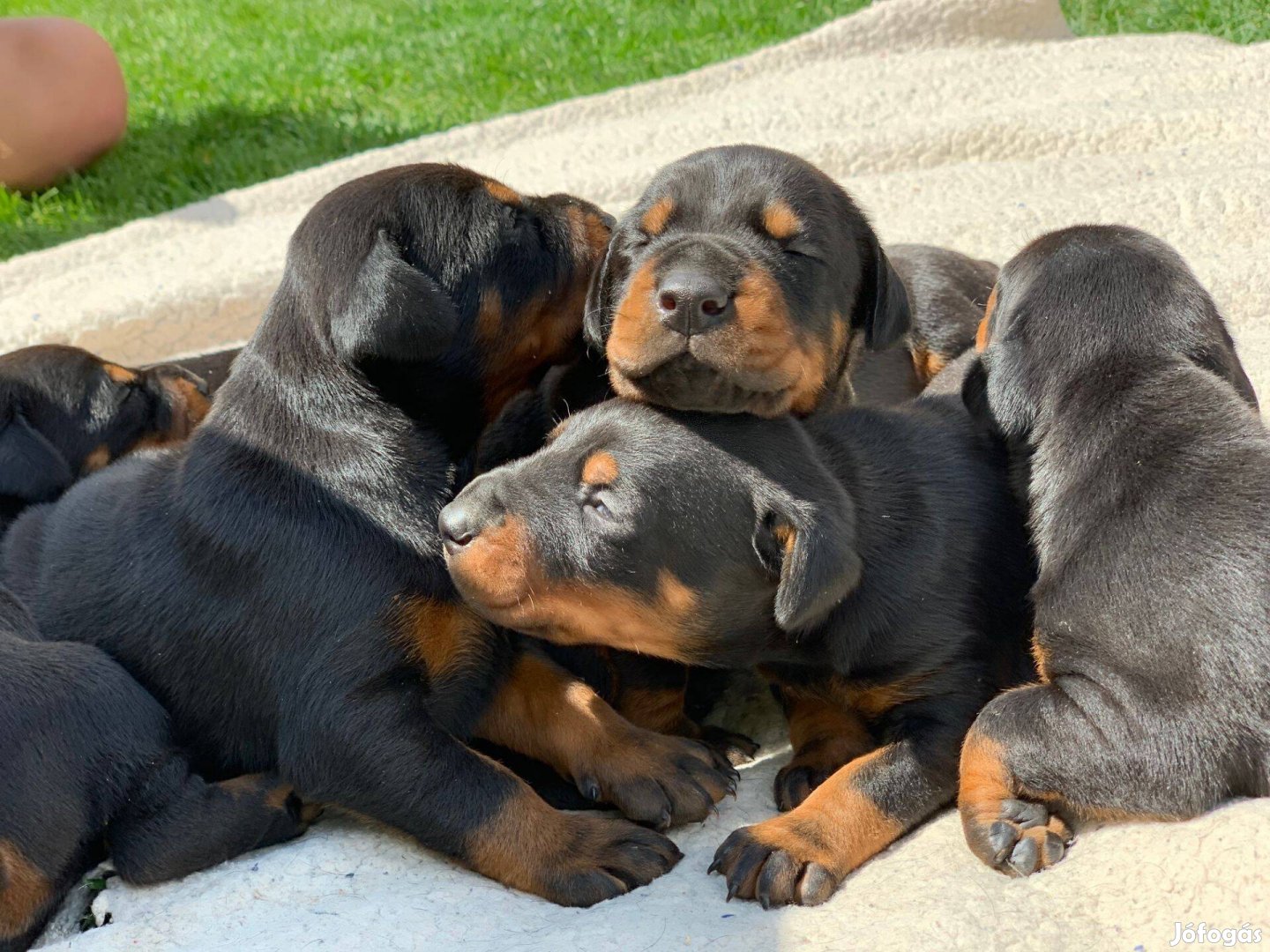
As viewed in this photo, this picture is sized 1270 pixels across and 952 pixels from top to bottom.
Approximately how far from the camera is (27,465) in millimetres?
4684

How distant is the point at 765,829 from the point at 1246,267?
3577 mm

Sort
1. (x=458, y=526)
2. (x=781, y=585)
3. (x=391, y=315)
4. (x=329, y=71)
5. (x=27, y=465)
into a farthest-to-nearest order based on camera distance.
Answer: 1. (x=329, y=71)
2. (x=27, y=465)
3. (x=391, y=315)
4. (x=458, y=526)
5. (x=781, y=585)

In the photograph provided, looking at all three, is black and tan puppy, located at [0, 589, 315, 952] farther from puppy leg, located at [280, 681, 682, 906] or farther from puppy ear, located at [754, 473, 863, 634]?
puppy ear, located at [754, 473, 863, 634]

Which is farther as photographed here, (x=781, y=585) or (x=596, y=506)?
(x=596, y=506)

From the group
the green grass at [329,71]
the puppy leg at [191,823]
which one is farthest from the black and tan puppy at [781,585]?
the green grass at [329,71]

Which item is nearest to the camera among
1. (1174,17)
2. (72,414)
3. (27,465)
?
(27,465)

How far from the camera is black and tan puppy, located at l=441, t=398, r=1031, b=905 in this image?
3.33 metres

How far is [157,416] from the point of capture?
16.8 feet

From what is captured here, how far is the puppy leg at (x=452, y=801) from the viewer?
3.37 meters

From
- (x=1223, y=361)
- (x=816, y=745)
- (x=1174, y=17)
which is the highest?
(x=1223, y=361)

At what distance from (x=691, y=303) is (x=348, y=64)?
28.0 feet

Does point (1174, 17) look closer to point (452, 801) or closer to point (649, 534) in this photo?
point (649, 534)

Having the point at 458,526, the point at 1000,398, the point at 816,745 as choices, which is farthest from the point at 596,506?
the point at 1000,398

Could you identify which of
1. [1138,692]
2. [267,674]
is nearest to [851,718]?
[1138,692]
